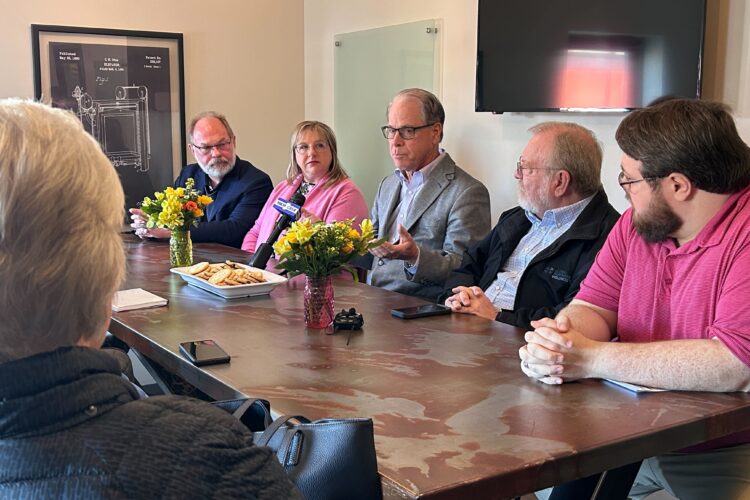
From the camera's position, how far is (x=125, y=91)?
4707 mm

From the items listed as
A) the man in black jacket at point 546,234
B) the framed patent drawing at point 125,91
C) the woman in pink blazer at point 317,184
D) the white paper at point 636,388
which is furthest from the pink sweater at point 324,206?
the white paper at point 636,388

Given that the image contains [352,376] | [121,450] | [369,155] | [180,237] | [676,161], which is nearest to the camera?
[121,450]

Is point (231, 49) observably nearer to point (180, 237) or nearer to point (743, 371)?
point (180, 237)

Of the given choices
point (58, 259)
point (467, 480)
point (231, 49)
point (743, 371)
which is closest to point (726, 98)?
point (743, 371)

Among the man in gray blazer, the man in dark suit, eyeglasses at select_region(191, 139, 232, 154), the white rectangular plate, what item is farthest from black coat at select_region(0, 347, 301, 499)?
eyeglasses at select_region(191, 139, 232, 154)

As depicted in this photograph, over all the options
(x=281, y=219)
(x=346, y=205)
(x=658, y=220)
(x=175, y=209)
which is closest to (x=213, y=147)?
(x=346, y=205)

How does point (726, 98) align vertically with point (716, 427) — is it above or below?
above

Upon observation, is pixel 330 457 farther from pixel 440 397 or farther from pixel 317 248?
pixel 317 248

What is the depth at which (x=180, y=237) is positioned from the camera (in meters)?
2.95

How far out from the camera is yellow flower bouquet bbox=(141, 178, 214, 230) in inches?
113

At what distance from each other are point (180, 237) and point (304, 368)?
1.37 m

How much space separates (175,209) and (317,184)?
1.03m

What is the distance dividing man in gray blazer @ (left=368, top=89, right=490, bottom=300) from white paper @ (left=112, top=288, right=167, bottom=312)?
900 mm

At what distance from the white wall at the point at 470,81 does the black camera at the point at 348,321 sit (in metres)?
1.53
